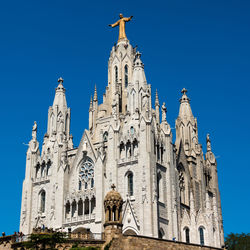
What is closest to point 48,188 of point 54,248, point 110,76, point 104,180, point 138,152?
point 104,180

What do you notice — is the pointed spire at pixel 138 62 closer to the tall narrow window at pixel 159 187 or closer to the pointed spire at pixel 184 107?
the pointed spire at pixel 184 107

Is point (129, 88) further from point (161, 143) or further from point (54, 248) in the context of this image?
point (54, 248)

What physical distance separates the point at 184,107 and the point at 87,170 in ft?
51.3

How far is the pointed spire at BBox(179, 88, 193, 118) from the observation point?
64.4 m

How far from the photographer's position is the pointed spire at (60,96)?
62188 mm

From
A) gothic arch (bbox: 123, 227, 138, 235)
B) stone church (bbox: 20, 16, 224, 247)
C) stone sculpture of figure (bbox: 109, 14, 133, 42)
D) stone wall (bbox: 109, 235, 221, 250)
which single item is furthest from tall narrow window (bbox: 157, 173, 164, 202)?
stone sculpture of figure (bbox: 109, 14, 133, 42)

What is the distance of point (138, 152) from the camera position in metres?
52.5

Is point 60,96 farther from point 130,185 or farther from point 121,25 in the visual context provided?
point 130,185

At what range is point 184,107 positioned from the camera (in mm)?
65188

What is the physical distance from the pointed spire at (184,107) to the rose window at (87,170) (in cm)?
1388

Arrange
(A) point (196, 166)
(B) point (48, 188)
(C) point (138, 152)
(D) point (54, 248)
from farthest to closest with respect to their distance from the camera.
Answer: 1. (A) point (196, 166)
2. (B) point (48, 188)
3. (C) point (138, 152)
4. (D) point (54, 248)

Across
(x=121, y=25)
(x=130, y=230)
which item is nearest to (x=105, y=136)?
(x=130, y=230)

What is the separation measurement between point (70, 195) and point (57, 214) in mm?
2285

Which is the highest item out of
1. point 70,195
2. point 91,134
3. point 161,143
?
point 91,134
